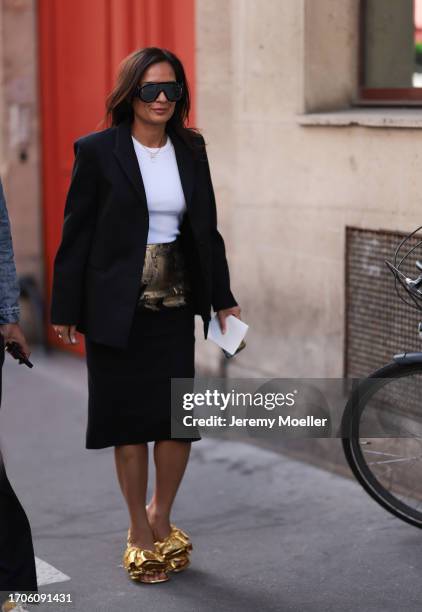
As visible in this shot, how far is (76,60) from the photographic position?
8.72 m

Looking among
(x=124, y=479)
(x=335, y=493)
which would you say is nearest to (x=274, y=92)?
(x=335, y=493)

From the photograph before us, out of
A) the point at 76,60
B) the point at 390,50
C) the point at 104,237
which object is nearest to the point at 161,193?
the point at 104,237

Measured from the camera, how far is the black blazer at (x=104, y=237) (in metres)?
4.70

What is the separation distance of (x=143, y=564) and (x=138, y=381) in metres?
0.70

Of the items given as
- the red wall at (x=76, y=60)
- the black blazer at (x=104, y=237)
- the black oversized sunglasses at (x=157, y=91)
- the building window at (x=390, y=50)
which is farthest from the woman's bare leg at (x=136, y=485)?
the red wall at (x=76, y=60)

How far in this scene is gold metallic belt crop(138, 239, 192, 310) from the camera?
→ 4.77m

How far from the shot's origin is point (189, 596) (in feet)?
15.5

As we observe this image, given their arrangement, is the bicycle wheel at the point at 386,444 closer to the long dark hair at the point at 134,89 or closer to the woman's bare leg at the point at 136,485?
the woman's bare leg at the point at 136,485

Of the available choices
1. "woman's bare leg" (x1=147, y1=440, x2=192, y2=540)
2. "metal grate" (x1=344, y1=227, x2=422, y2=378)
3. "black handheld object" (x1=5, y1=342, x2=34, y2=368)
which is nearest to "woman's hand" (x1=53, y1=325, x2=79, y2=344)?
"black handheld object" (x1=5, y1=342, x2=34, y2=368)

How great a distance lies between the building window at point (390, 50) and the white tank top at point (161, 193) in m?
1.80

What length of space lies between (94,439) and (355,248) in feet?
6.20

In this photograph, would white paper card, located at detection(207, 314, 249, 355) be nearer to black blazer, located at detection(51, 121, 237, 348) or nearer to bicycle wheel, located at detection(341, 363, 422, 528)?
black blazer, located at detection(51, 121, 237, 348)

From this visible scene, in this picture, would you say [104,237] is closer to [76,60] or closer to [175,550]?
[175,550]

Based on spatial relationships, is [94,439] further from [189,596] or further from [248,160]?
[248,160]
